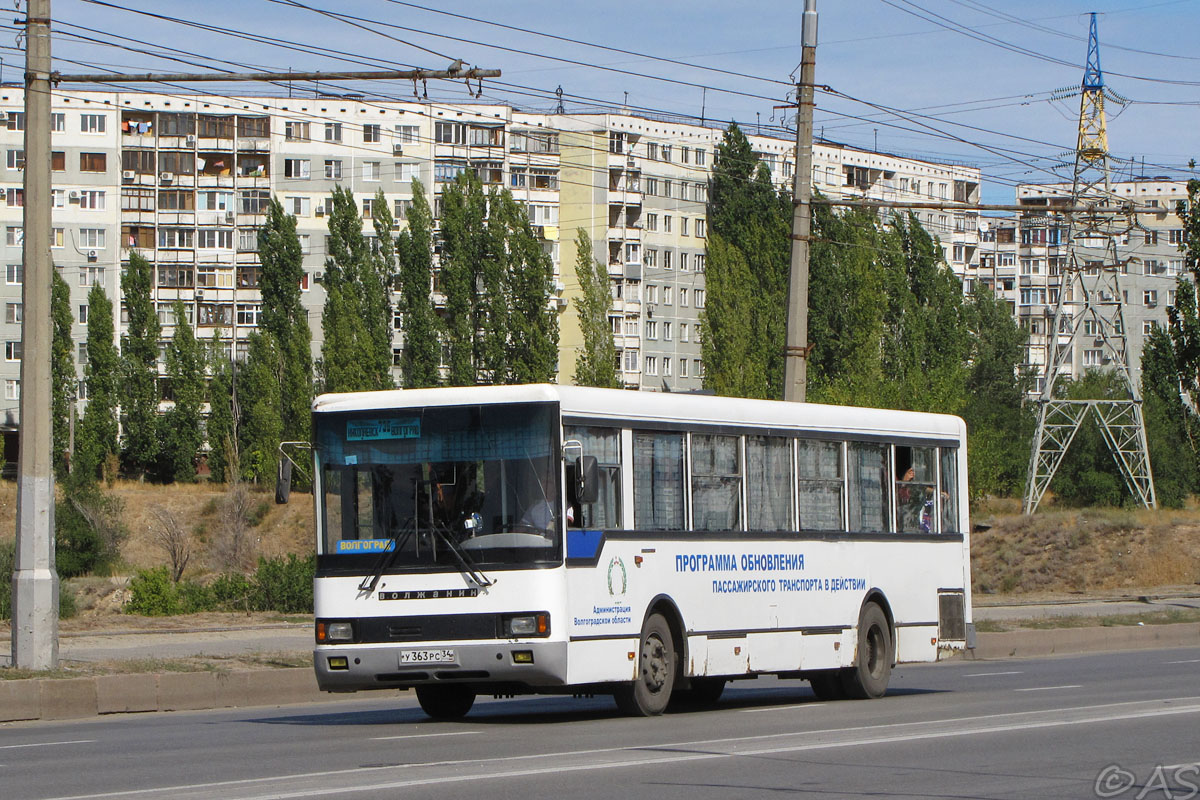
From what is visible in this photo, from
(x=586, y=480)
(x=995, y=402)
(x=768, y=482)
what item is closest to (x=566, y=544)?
(x=586, y=480)

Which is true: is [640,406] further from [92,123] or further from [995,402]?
[995,402]

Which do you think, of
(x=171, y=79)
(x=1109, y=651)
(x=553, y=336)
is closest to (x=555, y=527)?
(x=171, y=79)

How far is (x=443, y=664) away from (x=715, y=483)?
331cm

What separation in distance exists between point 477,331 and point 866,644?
218ft

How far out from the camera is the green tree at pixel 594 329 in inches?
3226

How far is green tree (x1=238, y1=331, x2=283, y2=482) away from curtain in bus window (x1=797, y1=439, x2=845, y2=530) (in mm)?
65919

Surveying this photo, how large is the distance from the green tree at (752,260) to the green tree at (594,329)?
469 centimetres

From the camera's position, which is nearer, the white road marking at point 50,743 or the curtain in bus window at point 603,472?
the white road marking at point 50,743

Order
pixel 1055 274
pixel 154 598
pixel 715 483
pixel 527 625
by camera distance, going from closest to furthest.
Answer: pixel 527 625, pixel 715 483, pixel 154 598, pixel 1055 274

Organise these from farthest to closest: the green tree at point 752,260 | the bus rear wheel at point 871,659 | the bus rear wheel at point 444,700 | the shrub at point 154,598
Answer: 1. the green tree at point 752,260
2. the shrub at point 154,598
3. the bus rear wheel at point 871,659
4. the bus rear wheel at point 444,700

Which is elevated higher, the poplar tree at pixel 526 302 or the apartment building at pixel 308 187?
the apartment building at pixel 308 187

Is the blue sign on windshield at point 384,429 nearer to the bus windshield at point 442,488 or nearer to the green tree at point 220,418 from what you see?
the bus windshield at point 442,488

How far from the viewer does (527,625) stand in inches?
561

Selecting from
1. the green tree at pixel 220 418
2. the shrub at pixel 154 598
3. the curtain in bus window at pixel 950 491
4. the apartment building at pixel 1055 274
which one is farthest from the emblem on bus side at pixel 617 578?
the apartment building at pixel 1055 274
